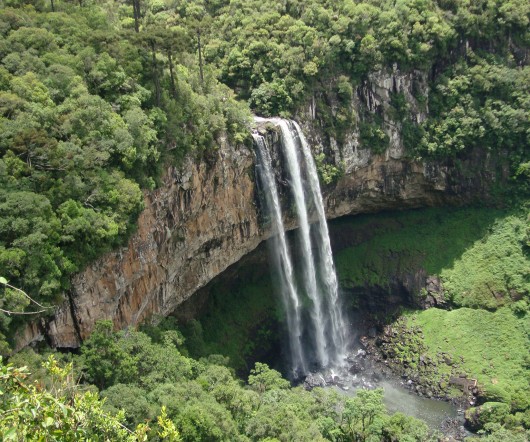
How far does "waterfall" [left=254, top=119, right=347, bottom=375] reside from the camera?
29906mm

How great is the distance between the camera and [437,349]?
101 ft

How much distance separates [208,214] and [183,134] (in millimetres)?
4209

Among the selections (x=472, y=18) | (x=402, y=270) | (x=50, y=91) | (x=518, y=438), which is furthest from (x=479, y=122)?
(x=50, y=91)

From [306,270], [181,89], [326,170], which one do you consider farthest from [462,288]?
[181,89]

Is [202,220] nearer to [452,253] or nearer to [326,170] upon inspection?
[326,170]

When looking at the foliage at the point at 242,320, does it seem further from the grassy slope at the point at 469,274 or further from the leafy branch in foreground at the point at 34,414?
the leafy branch in foreground at the point at 34,414

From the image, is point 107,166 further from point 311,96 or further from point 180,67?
point 311,96

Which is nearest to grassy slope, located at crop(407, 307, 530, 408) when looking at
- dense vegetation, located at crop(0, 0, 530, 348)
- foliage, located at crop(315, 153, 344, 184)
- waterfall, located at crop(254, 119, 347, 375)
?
waterfall, located at crop(254, 119, 347, 375)

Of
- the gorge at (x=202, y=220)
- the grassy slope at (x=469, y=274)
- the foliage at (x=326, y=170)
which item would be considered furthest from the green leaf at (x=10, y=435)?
the foliage at (x=326, y=170)

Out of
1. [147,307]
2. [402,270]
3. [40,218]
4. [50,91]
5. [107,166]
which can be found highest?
[50,91]

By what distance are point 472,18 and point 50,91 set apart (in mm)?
26520

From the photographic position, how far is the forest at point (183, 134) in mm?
15922

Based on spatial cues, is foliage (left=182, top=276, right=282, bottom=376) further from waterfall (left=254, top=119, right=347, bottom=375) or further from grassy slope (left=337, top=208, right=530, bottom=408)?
grassy slope (left=337, top=208, right=530, bottom=408)

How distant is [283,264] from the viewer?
103ft
